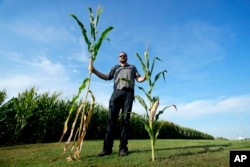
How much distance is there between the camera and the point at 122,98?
6078mm

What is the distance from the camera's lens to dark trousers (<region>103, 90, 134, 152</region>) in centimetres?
597

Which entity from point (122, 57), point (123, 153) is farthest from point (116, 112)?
point (122, 57)

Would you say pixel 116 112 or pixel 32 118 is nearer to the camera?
pixel 116 112

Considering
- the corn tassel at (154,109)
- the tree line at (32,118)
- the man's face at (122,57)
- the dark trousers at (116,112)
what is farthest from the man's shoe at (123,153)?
the tree line at (32,118)

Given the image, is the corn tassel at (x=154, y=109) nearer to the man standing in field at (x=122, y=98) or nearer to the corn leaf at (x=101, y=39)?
the man standing in field at (x=122, y=98)

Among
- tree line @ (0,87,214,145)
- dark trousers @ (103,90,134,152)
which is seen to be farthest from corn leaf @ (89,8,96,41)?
tree line @ (0,87,214,145)

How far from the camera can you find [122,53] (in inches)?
247

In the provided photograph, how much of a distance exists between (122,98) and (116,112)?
319mm

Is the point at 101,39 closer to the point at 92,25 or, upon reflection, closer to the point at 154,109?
the point at 92,25

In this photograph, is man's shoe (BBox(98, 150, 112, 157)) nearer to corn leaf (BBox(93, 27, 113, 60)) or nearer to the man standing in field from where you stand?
the man standing in field

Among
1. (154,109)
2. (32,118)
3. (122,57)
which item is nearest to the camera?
(154,109)

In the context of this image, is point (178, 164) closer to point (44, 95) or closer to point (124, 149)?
point (124, 149)

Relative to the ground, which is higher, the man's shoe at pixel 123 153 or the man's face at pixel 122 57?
the man's face at pixel 122 57

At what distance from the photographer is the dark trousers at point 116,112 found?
5973 millimetres
